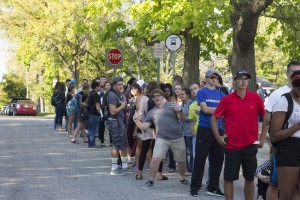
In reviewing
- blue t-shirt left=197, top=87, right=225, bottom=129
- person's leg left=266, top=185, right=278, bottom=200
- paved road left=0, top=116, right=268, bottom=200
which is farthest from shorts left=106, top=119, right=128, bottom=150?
person's leg left=266, top=185, right=278, bottom=200

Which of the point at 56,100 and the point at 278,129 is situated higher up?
the point at 56,100

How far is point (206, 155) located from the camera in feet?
28.8

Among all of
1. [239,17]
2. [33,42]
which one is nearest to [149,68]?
[33,42]

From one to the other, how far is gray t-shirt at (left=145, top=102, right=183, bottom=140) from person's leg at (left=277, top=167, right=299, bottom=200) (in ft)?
12.1

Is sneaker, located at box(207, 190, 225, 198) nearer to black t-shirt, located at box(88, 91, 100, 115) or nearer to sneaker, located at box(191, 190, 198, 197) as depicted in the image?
sneaker, located at box(191, 190, 198, 197)

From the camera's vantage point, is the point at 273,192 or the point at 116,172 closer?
the point at 273,192

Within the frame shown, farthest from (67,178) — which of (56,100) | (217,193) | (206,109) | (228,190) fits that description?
(56,100)

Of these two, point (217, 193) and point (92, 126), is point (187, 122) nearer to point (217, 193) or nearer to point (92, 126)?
point (217, 193)

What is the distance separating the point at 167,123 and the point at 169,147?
40 cm

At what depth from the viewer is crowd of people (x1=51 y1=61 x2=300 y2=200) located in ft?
19.0

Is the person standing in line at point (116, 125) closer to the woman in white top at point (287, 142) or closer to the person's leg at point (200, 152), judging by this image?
the person's leg at point (200, 152)

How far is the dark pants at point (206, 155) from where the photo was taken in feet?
28.5

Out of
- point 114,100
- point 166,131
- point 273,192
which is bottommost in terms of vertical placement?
point 273,192

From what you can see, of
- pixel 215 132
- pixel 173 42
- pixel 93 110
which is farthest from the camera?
pixel 173 42
